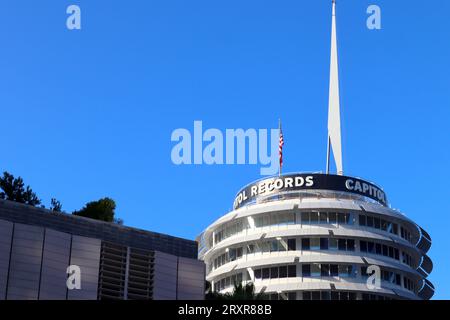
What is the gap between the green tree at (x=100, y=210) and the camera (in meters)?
70.5

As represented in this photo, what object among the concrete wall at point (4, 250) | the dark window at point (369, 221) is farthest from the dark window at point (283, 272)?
the concrete wall at point (4, 250)

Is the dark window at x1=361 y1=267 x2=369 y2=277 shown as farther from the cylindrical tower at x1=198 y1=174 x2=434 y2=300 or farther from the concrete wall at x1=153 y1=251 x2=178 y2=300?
the concrete wall at x1=153 y1=251 x2=178 y2=300

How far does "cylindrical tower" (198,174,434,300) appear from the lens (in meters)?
103

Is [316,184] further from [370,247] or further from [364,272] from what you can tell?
[364,272]

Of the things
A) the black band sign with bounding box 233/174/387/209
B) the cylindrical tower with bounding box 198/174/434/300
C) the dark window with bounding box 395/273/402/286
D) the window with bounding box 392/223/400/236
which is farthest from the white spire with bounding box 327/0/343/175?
the dark window with bounding box 395/273/402/286

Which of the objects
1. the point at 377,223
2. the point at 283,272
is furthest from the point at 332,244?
the point at 377,223

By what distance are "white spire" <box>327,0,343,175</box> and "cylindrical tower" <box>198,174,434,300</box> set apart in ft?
48.4

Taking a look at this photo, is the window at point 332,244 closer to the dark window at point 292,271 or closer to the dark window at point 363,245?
the dark window at point 363,245

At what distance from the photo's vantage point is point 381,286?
339ft

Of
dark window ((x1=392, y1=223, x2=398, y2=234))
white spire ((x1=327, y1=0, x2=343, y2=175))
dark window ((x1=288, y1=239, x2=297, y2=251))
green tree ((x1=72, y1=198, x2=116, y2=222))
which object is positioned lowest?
green tree ((x1=72, y1=198, x2=116, y2=222))

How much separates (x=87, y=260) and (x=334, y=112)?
9242 centimetres
